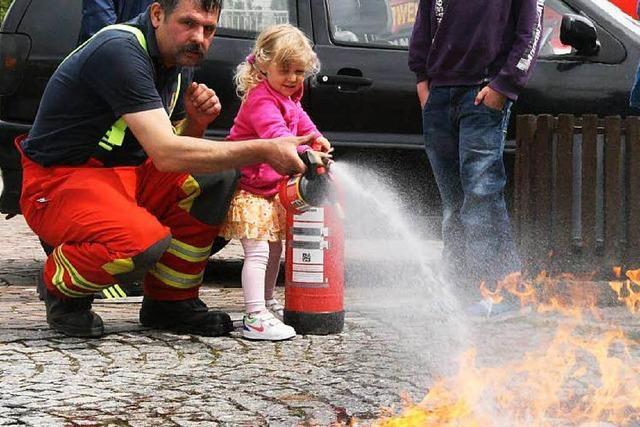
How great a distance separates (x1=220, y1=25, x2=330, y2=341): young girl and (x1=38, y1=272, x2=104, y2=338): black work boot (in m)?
0.64

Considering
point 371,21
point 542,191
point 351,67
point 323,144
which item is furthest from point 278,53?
point 542,191

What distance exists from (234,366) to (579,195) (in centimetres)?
289

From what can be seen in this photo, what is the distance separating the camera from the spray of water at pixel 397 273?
5731 millimetres

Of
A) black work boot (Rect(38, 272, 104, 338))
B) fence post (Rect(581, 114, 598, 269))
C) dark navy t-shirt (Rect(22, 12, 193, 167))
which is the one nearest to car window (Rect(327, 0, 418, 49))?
fence post (Rect(581, 114, 598, 269))

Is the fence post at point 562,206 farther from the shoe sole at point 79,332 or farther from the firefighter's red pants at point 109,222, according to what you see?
the shoe sole at point 79,332

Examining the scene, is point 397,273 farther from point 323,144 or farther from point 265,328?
point 323,144

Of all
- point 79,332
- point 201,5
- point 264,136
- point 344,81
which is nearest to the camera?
point 201,5

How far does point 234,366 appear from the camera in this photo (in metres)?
5.03

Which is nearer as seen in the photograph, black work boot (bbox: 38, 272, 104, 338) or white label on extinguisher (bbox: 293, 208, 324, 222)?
black work boot (bbox: 38, 272, 104, 338)

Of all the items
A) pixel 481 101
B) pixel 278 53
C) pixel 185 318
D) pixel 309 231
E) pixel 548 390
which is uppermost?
pixel 278 53

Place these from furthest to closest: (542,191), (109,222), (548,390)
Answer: (542,191), (109,222), (548,390)

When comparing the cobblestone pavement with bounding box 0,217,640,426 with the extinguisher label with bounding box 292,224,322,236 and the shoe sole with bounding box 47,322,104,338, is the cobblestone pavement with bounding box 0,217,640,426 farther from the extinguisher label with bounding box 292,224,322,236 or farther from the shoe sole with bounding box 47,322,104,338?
the extinguisher label with bounding box 292,224,322,236

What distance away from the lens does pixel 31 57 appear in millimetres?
7332

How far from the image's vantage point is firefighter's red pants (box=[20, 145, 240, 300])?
17.6ft
